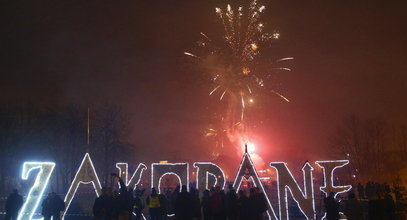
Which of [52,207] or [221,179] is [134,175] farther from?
[52,207]

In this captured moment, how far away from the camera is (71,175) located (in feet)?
157

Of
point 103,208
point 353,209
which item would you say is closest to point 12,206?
point 103,208

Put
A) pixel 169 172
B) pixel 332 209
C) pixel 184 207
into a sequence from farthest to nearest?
pixel 169 172, pixel 332 209, pixel 184 207

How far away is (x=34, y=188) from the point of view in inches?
778

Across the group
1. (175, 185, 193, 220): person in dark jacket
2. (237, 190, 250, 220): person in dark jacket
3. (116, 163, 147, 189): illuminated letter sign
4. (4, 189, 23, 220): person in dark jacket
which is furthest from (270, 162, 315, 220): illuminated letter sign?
(4, 189, 23, 220): person in dark jacket

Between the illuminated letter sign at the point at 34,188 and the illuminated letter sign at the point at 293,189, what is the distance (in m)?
11.1

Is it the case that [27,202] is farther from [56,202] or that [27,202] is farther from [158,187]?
[158,187]

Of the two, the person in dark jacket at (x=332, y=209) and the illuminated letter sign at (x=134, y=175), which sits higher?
the illuminated letter sign at (x=134, y=175)

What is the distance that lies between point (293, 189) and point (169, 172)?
6095mm

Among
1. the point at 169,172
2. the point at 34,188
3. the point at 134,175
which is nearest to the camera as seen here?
the point at 34,188

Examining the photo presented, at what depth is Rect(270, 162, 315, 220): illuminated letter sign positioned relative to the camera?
19078 millimetres

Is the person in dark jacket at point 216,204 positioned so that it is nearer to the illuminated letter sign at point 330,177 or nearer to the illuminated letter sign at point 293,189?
the illuminated letter sign at point 293,189

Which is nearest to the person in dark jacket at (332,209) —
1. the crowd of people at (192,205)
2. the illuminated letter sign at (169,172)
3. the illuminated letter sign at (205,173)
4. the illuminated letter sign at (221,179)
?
the illuminated letter sign at (221,179)

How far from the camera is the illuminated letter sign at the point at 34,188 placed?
19422 mm
